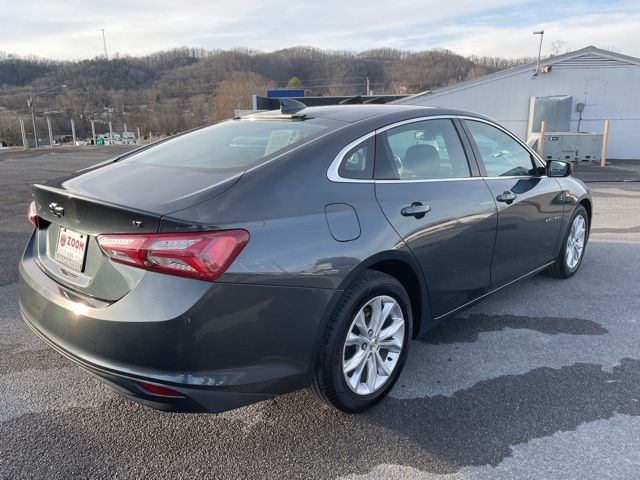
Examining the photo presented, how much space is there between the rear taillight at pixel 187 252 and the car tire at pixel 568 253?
361 centimetres

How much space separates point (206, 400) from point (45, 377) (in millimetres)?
1564

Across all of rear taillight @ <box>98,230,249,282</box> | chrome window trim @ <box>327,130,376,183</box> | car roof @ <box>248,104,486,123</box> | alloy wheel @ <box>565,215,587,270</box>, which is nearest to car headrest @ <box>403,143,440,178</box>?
car roof @ <box>248,104,486,123</box>

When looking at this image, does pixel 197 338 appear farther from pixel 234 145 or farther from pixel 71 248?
pixel 234 145

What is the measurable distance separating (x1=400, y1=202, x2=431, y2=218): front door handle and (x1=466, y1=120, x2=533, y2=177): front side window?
0.92 m

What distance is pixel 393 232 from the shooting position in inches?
106

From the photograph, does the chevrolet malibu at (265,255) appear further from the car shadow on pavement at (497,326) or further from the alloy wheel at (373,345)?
the car shadow on pavement at (497,326)

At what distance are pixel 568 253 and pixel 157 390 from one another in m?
4.08

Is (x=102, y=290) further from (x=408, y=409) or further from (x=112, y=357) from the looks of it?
(x=408, y=409)

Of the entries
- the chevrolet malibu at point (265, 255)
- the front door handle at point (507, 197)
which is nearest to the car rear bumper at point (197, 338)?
the chevrolet malibu at point (265, 255)

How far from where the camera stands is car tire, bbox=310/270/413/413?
2.45 m

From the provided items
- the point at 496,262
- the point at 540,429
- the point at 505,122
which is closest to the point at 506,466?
the point at 540,429

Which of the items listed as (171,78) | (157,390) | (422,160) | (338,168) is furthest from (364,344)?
(171,78)

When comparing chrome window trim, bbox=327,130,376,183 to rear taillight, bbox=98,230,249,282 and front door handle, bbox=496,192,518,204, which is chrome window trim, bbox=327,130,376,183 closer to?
rear taillight, bbox=98,230,249,282

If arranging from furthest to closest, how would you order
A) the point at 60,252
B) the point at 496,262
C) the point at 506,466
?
the point at 496,262
the point at 60,252
the point at 506,466
